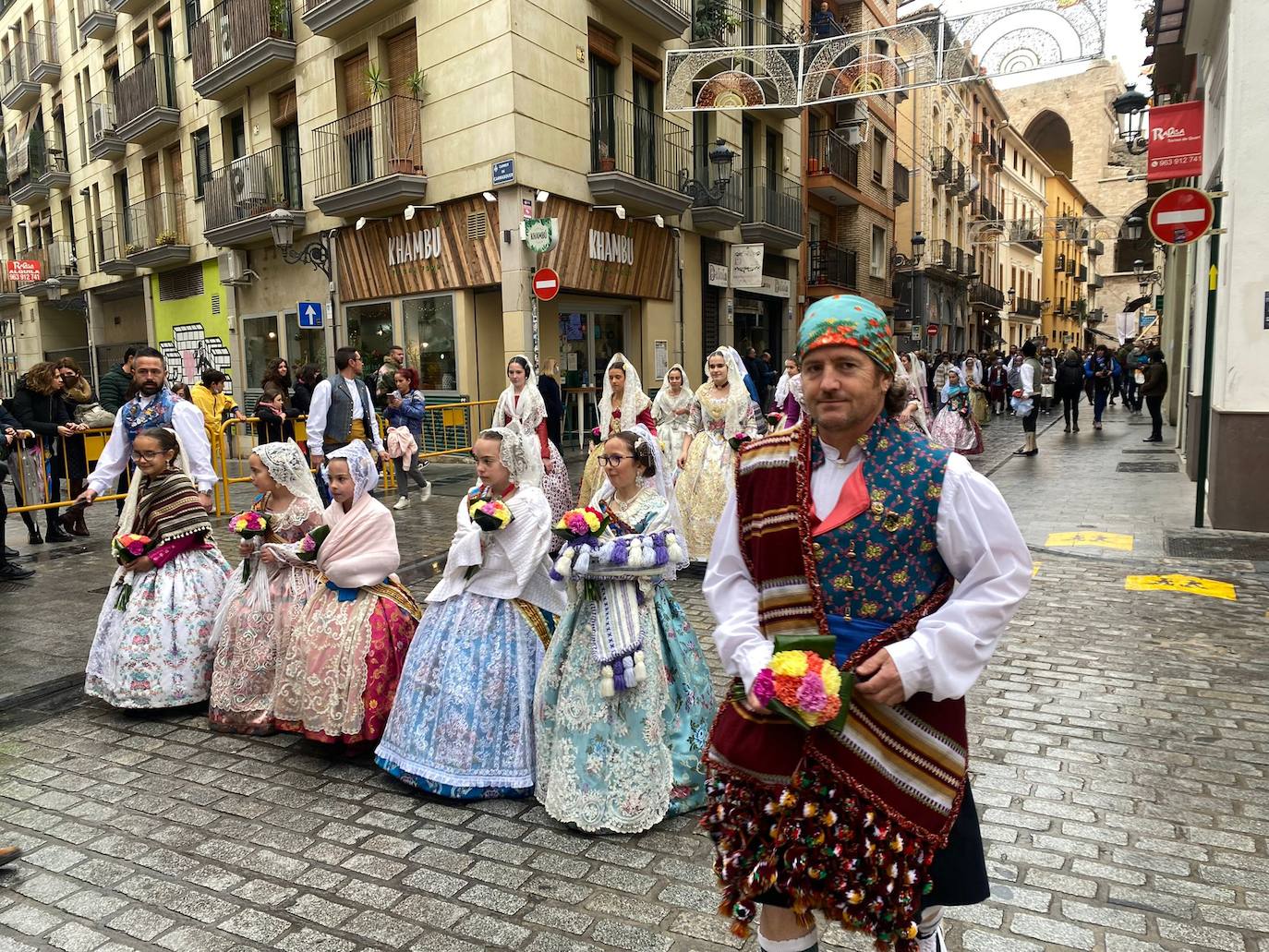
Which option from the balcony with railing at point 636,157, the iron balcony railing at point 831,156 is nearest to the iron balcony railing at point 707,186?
the balcony with railing at point 636,157

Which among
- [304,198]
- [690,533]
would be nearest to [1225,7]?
[690,533]

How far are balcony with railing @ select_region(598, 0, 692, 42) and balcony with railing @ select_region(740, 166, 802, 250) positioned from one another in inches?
166

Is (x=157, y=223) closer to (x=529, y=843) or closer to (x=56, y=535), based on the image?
(x=56, y=535)

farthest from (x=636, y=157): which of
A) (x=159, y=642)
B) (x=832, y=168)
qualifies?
(x=159, y=642)

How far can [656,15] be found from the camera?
1661cm

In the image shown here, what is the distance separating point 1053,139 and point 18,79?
57.9 metres

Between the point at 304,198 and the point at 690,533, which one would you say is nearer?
the point at 690,533

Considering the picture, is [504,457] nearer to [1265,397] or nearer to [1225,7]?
[1265,397]

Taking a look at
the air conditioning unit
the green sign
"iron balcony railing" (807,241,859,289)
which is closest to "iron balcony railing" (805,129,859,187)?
"iron balcony railing" (807,241,859,289)

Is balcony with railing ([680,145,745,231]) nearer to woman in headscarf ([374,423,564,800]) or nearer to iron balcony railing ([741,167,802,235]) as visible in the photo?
iron balcony railing ([741,167,802,235])

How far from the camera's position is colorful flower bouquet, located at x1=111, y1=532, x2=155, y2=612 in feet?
16.0

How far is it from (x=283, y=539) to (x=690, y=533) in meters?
4.03

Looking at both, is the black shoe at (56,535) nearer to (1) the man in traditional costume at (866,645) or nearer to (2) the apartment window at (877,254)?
(1) the man in traditional costume at (866,645)

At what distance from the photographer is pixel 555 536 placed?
13.4 ft
